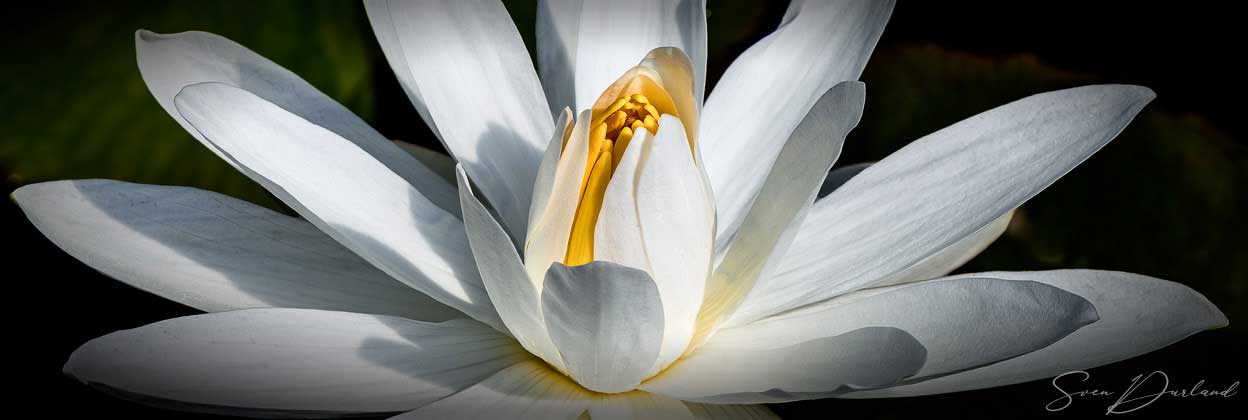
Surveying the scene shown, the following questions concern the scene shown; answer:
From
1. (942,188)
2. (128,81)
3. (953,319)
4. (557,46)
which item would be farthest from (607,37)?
(128,81)

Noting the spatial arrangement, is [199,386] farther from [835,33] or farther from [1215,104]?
[1215,104]

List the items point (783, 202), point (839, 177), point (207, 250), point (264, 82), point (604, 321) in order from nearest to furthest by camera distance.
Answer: point (604, 321) < point (783, 202) < point (207, 250) < point (264, 82) < point (839, 177)

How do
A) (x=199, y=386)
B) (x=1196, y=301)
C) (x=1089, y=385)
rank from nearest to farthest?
(x=199, y=386), (x=1196, y=301), (x=1089, y=385)

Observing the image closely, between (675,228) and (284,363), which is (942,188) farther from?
(284,363)

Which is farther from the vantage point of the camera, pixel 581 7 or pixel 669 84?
pixel 581 7

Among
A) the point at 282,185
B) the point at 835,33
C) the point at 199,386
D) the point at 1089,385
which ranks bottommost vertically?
A: the point at 1089,385

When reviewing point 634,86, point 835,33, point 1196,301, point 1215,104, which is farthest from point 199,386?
point 1215,104
